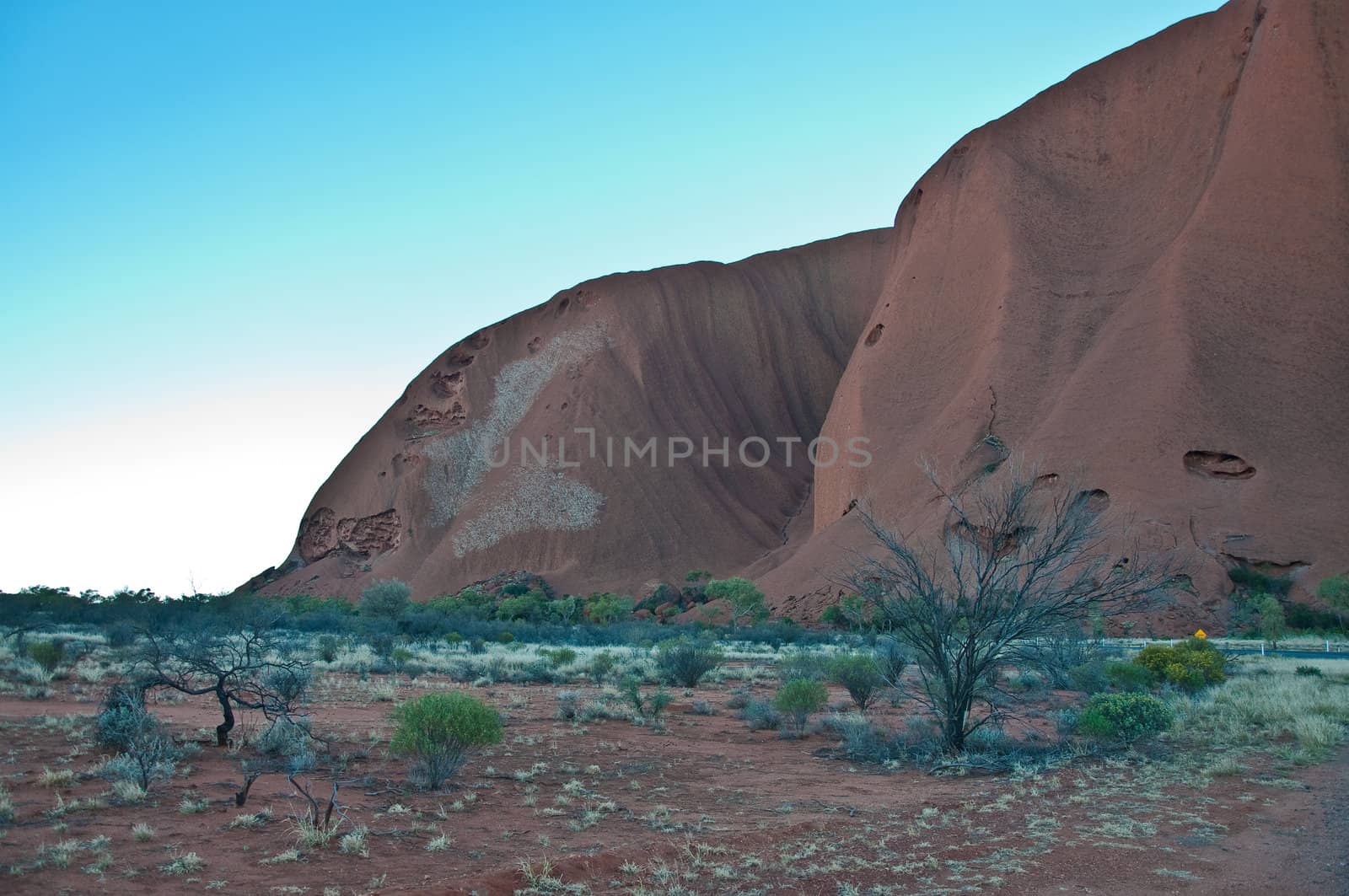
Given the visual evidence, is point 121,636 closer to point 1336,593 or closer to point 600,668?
point 600,668

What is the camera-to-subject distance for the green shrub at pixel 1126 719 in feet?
37.1

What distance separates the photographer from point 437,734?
29.3 feet

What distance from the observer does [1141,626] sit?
30016 millimetres

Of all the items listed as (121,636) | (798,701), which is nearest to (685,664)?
(798,701)

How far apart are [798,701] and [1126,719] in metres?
4.17

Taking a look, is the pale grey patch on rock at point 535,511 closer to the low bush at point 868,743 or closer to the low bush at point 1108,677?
the low bush at point 1108,677

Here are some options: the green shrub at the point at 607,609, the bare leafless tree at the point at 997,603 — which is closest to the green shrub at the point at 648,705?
the bare leafless tree at the point at 997,603

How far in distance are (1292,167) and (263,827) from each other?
44.1 meters

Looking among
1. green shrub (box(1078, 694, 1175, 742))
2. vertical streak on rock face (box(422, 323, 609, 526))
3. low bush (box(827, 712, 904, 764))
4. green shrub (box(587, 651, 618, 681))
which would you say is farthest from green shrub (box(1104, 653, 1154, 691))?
vertical streak on rock face (box(422, 323, 609, 526))

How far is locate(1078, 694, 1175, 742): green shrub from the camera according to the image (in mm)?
11320

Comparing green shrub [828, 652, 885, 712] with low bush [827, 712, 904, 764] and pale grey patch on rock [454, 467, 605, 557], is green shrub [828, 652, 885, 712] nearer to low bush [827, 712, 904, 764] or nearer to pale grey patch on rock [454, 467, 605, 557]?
low bush [827, 712, 904, 764]

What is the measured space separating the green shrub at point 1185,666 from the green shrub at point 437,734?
40.8 ft

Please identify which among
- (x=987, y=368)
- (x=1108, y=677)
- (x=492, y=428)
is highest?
(x=492, y=428)

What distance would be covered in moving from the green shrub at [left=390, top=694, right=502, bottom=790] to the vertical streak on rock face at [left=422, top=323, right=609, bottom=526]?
5446 cm
